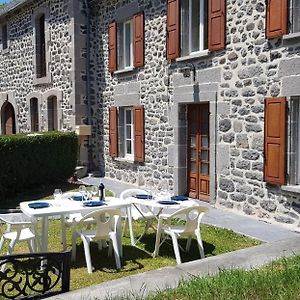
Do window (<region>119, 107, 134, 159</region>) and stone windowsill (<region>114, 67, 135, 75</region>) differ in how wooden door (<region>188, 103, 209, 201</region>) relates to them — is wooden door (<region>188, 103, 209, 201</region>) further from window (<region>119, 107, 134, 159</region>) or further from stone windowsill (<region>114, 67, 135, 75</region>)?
window (<region>119, 107, 134, 159</region>)

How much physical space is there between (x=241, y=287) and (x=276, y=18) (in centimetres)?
479

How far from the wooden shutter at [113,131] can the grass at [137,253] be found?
4699mm

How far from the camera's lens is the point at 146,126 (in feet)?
34.9

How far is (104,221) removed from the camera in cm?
558

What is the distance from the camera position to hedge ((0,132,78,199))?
996 centimetres

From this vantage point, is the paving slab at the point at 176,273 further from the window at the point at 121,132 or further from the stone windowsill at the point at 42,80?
the stone windowsill at the point at 42,80

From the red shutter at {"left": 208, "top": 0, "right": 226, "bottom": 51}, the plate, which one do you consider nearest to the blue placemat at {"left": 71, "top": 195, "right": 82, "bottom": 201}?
the plate

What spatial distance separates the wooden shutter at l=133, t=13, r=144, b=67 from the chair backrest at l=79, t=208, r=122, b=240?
585 centimetres

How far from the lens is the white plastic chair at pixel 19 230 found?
5.23m

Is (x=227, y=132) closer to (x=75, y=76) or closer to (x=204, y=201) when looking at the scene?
(x=204, y=201)

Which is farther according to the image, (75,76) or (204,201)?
(75,76)

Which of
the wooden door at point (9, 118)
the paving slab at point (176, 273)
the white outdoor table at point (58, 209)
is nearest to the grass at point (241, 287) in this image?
the paving slab at point (176, 273)

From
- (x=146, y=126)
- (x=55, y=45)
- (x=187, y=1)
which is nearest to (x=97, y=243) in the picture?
(x=146, y=126)

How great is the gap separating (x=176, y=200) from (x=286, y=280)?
8.10ft
